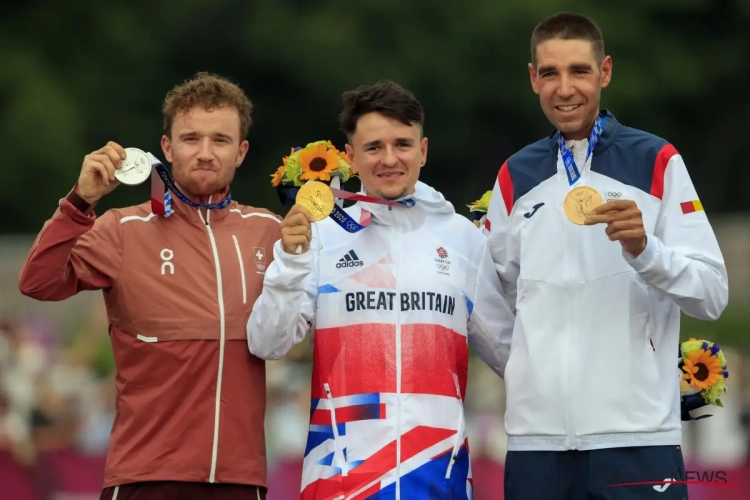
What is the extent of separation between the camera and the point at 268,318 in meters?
5.68

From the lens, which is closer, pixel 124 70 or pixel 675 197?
pixel 675 197

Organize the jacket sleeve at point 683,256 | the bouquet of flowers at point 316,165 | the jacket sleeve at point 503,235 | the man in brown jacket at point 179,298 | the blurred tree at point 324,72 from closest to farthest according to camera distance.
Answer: the jacket sleeve at point 683,256
the man in brown jacket at point 179,298
the jacket sleeve at point 503,235
the bouquet of flowers at point 316,165
the blurred tree at point 324,72

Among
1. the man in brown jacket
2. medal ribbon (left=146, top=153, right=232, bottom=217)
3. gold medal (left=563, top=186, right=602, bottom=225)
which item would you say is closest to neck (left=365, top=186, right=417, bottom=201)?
the man in brown jacket

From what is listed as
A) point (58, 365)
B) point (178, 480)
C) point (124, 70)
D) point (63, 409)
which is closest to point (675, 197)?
point (178, 480)

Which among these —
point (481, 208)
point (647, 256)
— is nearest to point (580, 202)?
point (647, 256)

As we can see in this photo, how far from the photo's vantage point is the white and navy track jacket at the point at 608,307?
214 inches

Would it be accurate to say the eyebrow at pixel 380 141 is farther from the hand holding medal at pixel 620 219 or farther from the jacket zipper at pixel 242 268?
the hand holding medal at pixel 620 219

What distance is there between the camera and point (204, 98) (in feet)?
19.9

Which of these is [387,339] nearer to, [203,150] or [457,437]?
[457,437]

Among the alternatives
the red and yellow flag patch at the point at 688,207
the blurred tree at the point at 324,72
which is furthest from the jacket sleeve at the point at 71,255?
the blurred tree at the point at 324,72

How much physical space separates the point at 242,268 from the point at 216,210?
Answer: 293 mm

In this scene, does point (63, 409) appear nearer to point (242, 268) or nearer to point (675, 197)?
point (242, 268)

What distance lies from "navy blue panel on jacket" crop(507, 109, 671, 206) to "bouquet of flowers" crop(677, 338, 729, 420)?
0.85m

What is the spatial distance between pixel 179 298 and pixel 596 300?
5.47 ft
